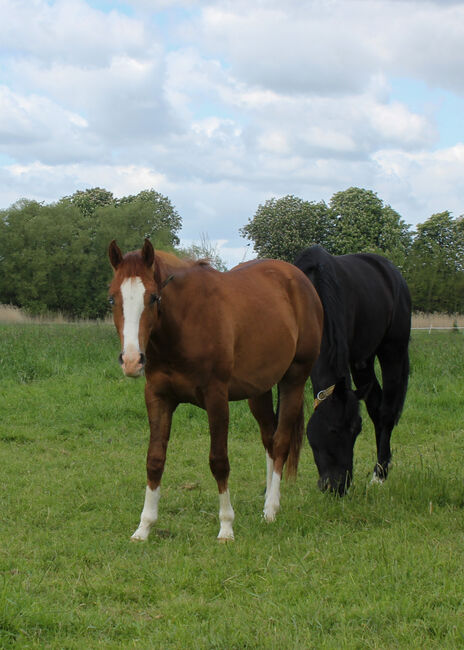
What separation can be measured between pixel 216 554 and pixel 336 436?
1.69 metres

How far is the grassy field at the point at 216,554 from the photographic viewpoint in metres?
3.15

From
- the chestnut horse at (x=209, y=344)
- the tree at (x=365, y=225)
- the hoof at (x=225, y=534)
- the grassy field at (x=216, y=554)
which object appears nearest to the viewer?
the grassy field at (x=216, y=554)

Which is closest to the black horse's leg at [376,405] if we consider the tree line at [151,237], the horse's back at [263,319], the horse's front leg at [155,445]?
the horse's back at [263,319]

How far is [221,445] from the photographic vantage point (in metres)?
4.77

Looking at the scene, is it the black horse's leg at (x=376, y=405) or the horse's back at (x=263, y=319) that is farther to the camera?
the black horse's leg at (x=376, y=405)

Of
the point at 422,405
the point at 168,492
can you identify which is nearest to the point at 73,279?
the point at 422,405

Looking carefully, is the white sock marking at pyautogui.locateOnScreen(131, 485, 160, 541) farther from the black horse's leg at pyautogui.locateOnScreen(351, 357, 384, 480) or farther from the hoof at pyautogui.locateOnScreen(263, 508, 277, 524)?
the black horse's leg at pyautogui.locateOnScreen(351, 357, 384, 480)

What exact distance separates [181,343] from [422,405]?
6.77 metres

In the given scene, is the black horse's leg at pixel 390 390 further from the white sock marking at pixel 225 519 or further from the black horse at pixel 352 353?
the white sock marking at pixel 225 519

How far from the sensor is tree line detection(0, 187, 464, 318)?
120ft

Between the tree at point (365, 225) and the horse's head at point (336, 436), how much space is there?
147 feet

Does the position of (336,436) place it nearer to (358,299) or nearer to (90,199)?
(358,299)

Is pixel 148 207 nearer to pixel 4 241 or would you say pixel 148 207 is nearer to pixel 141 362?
pixel 4 241

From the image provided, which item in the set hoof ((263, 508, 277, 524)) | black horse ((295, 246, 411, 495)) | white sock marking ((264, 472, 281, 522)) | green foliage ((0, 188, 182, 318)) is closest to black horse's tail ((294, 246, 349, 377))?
black horse ((295, 246, 411, 495))
